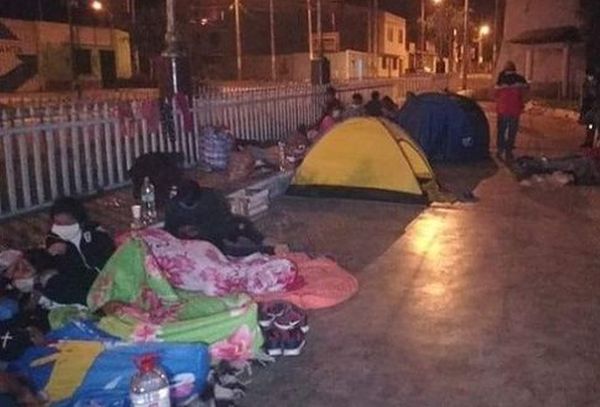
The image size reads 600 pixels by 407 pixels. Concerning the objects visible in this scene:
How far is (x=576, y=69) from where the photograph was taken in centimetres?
3173

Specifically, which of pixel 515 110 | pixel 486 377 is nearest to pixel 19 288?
pixel 486 377

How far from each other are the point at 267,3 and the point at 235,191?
42.4 m

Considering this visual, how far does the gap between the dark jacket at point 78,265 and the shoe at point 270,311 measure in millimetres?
1349

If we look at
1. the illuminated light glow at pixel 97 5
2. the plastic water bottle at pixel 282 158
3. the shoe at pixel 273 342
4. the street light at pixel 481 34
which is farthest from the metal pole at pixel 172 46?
the street light at pixel 481 34

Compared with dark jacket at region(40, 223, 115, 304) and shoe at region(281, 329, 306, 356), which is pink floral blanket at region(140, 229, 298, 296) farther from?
shoe at region(281, 329, 306, 356)

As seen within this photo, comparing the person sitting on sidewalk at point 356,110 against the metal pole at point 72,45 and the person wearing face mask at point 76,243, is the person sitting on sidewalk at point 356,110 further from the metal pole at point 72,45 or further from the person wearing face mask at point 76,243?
the metal pole at point 72,45

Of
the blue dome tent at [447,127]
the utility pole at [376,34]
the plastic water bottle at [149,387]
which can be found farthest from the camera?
the utility pole at [376,34]

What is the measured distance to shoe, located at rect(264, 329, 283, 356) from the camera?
4730 mm

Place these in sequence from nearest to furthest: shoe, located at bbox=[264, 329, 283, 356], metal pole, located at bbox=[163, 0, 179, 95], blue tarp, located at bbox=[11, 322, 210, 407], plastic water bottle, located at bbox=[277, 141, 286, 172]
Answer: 1. blue tarp, located at bbox=[11, 322, 210, 407]
2. shoe, located at bbox=[264, 329, 283, 356]
3. plastic water bottle, located at bbox=[277, 141, 286, 172]
4. metal pole, located at bbox=[163, 0, 179, 95]

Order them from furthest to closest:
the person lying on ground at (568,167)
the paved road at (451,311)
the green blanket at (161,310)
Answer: the person lying on ground at (568,167) < the green blanket at (161,310) < the paved road at (451,311)

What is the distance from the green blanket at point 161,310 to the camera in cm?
448

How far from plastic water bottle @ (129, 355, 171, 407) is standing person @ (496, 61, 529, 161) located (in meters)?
11.5

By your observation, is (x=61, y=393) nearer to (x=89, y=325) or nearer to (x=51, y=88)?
(x=89, y=325)

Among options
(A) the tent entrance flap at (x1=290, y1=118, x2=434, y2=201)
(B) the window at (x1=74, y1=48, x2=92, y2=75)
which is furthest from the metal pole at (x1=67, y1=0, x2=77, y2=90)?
(A) the tent entrance flap at (x1=290, y1=118, x2=434, y2=201)
